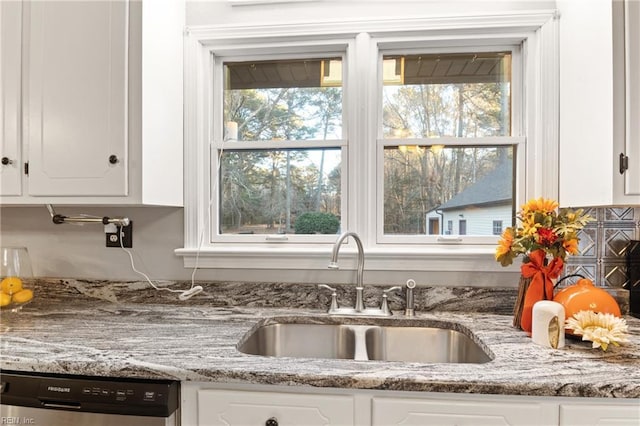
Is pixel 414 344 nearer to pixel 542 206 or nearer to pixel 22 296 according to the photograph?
pixel 542 206

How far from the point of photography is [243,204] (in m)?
1.79

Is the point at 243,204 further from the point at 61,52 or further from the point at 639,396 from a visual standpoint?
the point at 639,396

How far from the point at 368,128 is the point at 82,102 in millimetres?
1153

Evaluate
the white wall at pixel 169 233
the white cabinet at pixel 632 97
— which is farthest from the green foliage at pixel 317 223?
the white cabinet at pixel 632 97

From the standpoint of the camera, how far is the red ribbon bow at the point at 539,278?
1.29m

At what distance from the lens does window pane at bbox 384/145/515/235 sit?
1669 millimetres

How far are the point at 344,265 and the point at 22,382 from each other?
1148mm

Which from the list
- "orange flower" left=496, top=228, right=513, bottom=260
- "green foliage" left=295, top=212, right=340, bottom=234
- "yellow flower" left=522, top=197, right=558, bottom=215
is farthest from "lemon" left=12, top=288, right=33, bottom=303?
"yellow flower" left=522, top=197, right=558, bottom=215

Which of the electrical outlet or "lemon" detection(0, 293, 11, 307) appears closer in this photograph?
"lemon" detection(0, 293, 11, 307)

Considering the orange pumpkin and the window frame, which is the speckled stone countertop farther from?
the window frame

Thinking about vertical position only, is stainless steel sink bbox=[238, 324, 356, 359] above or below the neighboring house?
below

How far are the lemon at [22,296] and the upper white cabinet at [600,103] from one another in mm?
2274

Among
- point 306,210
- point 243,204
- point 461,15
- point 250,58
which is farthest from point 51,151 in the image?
point 461,15

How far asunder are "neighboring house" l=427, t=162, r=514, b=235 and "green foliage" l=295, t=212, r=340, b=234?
1.58ft
